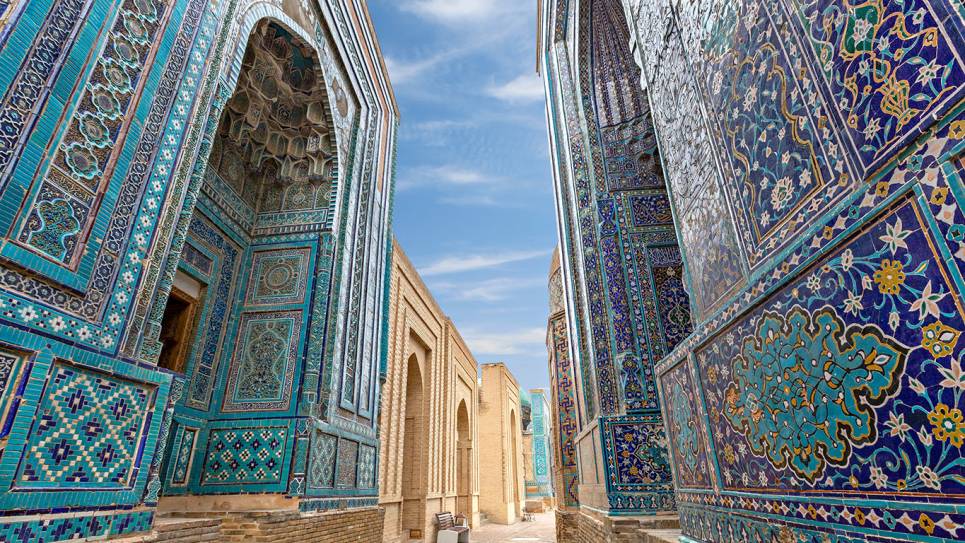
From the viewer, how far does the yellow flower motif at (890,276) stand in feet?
2.82

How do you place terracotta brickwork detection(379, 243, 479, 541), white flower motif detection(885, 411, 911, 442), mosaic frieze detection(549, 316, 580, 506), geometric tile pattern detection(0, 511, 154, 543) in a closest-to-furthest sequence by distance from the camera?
1. white flower motif detection(885, 411, 911, 442)
2. geometric tile pattern detection(0, 511, 154, 543)
3. mosaic frieze detection(549, 316, 580, 506)
4. terracotta brickwork detection(379, 243, 479, 541)

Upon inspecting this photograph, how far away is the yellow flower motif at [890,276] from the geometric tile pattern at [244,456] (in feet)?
14.7

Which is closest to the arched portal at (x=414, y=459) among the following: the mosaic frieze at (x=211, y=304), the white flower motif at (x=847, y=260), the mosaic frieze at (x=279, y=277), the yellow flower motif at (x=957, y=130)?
the mosaic frieze at (x=279, y=277)

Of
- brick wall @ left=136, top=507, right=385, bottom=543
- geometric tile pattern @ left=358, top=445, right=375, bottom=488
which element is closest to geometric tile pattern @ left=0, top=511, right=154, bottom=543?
brick wall @ left=136, top=507, right=385, bottom=543

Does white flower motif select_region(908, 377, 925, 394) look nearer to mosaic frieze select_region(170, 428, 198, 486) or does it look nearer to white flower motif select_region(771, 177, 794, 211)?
white flower motif select_region(771, 177, 794, 211)

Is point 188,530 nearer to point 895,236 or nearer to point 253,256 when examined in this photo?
point 253,256

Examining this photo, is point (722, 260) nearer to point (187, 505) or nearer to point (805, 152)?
point (805, 152)

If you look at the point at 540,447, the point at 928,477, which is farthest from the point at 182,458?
the point at 540,447

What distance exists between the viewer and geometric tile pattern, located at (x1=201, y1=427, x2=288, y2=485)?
14.0 ft

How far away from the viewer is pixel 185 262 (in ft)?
14.9

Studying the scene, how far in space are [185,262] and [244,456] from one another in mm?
1861

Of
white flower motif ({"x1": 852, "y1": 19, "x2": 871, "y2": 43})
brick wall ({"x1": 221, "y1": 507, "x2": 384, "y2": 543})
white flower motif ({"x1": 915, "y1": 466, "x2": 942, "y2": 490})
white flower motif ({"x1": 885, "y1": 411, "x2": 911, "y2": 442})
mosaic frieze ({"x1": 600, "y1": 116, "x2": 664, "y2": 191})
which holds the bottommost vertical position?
brick wall ({"x1": 221, "y1": 507, "x2": 384, "y2": 543})

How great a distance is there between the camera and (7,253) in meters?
1.92

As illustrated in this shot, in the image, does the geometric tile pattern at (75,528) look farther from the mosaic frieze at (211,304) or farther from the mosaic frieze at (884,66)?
the mosaic frieze at (884,66)
